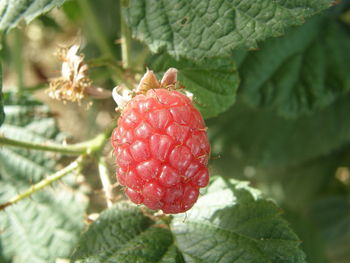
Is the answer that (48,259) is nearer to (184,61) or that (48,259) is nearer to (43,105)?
(43,105)

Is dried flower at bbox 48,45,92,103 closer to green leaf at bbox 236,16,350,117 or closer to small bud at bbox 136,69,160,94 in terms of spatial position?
small bud at bbox 136,69,160,94

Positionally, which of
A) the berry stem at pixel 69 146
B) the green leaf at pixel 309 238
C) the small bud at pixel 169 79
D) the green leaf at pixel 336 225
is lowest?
the green leaf at pixel 336 225

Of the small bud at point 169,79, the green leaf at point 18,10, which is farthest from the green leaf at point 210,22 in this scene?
the green leaf at point 18,10

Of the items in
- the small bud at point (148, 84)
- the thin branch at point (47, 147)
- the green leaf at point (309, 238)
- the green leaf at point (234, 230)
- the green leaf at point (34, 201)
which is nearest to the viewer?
the small bud at point (148, 84)


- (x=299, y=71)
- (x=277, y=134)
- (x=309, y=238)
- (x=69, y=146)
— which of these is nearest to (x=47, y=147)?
(x=69, y=146)

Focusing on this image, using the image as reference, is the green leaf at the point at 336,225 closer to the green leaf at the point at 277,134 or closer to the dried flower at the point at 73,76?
the green leaf at the point at 277,134

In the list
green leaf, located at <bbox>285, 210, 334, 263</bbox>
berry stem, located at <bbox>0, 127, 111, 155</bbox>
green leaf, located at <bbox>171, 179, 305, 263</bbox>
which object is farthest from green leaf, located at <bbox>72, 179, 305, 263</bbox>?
green leaf, located at <bbox>285, 210, 334, 263</bbox>

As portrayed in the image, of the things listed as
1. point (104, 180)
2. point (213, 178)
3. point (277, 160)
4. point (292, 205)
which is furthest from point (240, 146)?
point (104, 180)
